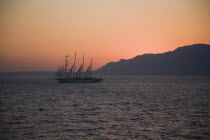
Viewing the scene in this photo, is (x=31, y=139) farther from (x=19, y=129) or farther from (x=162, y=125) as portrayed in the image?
(x=162, y=125)

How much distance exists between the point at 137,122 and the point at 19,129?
13.6 meters

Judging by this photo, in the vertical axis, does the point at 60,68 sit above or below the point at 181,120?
above

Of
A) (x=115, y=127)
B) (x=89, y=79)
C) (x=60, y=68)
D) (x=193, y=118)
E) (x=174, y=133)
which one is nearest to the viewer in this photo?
(x=174, y=133)

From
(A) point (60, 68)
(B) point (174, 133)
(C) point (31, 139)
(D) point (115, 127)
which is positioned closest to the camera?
(C) point (31, 139)

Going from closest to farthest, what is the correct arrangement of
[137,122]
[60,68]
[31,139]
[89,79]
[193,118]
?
[31,139]
[137,122]
[193,118]
[60,68]
[89,79]

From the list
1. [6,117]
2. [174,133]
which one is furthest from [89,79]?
[174,133]

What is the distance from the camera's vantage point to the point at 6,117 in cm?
3481

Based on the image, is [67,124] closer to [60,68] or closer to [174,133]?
[174,133]

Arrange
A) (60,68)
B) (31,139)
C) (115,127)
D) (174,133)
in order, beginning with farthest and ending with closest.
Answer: (60,68)
(115,127)
(174,133)
(31,139)

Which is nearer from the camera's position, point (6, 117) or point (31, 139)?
point (31, 139)

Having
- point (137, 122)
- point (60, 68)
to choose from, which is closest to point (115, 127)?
point (137, 122)

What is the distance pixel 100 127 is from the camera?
92.9 ft

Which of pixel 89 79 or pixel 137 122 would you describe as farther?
pixel 89 79

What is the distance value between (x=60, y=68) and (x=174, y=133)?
410 ft
